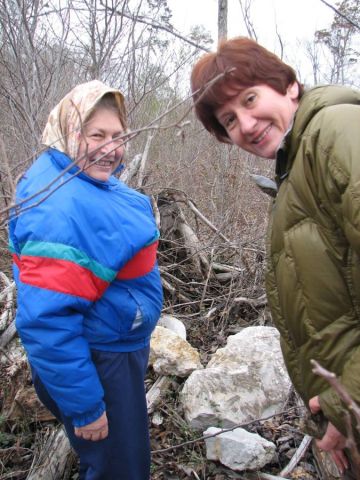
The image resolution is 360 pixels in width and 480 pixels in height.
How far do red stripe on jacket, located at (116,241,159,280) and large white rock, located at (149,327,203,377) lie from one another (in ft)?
4.88

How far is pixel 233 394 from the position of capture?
2766 millimetres

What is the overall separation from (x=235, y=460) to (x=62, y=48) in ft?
12.9

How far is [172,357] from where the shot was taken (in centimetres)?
314

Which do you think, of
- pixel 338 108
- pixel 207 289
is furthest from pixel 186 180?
pixel 338 108

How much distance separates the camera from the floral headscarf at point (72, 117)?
166 centimetres

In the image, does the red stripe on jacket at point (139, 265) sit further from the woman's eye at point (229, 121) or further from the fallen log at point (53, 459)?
the fallen log at point (53, 459)

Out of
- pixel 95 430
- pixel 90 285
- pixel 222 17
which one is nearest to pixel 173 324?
pixel 95 430

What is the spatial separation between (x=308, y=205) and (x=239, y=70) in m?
0.51

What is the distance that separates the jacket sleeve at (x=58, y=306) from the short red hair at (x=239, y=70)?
2.28 feet

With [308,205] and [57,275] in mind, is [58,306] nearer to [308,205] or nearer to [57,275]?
[57,275]

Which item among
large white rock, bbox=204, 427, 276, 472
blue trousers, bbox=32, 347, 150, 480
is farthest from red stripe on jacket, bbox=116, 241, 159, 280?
large white rock, bbox=204, 427, 276, 472

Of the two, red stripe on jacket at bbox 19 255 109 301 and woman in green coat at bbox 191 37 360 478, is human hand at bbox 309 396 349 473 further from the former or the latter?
red stripe on jacket at bbox 19 255 109 301

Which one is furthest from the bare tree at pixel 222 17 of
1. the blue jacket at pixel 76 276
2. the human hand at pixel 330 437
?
the human hand at pixel 330 437

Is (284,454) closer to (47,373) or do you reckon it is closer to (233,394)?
(233,394)
